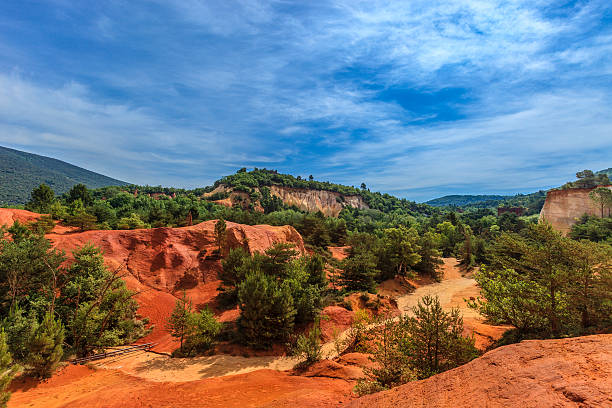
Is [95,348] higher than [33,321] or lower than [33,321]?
lower

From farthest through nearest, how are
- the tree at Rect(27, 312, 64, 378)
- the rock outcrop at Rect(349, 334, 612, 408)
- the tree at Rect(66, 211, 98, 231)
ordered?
1. the tree at Rect(66, 211, 98, 231)
2. the tree at Rect(27, 312, 64, 378)
3. the rock outcrop at Rect(349, 334, 612, 408)

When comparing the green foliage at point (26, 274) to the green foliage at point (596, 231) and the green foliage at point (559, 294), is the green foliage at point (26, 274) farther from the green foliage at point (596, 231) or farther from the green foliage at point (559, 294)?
the green foliage at point (596, 231)

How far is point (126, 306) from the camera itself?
55.9 ft

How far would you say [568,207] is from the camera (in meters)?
53.8

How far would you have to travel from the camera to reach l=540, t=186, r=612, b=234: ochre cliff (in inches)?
2057

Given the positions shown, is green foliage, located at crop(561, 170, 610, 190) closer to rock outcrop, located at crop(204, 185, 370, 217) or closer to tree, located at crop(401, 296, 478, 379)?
rock outcrop, located at crop(204, 185, 370, 217)

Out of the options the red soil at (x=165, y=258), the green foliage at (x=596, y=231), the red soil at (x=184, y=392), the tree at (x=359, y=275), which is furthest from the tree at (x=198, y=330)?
the green foliage at (x=596, y=231)

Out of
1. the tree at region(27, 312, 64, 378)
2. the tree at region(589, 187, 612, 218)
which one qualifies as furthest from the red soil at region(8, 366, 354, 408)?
the tree at region(589, 187, 612, 218)

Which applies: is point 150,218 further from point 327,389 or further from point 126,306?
point 327,389

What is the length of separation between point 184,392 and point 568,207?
77483mm

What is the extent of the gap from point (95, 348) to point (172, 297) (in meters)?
8.49

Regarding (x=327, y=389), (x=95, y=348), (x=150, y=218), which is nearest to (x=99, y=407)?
(x=95, y=348)

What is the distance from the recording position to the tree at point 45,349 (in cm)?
1048

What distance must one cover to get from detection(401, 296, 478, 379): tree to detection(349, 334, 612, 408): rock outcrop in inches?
102
